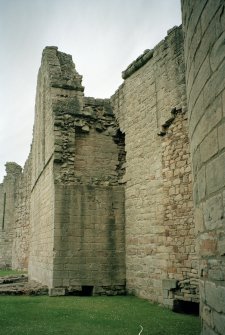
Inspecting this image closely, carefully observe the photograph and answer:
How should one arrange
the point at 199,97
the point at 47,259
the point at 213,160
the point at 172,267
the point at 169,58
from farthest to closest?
the point at 47,259
the point at 169,58
the point at 172,267
the point at 199,97
the point at 213,160

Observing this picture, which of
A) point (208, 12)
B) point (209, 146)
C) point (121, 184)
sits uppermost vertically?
point (208, 12)

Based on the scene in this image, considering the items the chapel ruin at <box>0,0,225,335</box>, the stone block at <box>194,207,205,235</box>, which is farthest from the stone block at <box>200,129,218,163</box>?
the chapel ruin at <box>0,0,225,335</box>

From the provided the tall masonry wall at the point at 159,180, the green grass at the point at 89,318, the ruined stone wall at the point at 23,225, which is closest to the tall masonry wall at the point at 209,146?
the green grass at the point at 89,318

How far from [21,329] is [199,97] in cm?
461

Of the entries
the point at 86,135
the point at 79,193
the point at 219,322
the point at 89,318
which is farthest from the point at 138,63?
the point at 219,322

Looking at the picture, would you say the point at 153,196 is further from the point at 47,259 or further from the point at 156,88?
the point at 47,259

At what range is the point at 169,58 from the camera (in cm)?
919

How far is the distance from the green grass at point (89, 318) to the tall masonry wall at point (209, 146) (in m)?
2.85

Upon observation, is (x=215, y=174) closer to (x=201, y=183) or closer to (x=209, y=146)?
(x=209, y=146)

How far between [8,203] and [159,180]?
2034 centimetres

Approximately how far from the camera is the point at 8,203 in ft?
89.5

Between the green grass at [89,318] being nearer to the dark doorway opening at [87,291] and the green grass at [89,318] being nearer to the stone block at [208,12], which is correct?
the dark doorway opening at [87,291]

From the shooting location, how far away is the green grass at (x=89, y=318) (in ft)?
18.7

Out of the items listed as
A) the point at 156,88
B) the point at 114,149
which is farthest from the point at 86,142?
the point at 156,88
